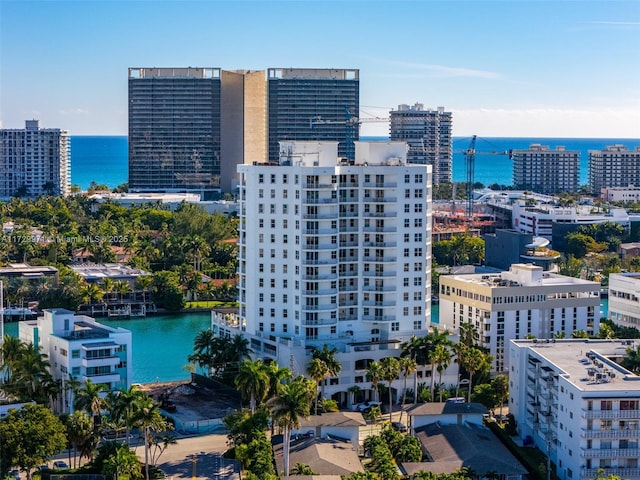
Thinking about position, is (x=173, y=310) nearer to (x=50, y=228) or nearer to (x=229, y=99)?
(x=50, y=228)

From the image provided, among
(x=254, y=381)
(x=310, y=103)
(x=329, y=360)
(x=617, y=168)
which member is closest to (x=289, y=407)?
(x=254, y=381)

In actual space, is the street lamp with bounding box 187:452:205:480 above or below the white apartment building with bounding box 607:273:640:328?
below

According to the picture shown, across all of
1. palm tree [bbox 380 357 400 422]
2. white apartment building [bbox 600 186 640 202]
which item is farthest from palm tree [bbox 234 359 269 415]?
white apartment building [bbox 600 186 640 202]

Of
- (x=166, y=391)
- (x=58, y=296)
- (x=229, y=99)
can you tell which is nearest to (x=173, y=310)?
(x=58, y=296)

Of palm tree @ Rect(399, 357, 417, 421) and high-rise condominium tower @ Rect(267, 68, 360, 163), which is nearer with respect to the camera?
palm tree @ Rect(399, 357, 417, 421)

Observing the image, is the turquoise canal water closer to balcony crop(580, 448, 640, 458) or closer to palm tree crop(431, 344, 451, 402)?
palm tree crop(431, 344, 451, 402)

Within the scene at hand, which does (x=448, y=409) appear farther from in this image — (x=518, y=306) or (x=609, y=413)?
(x=518, y=306)
